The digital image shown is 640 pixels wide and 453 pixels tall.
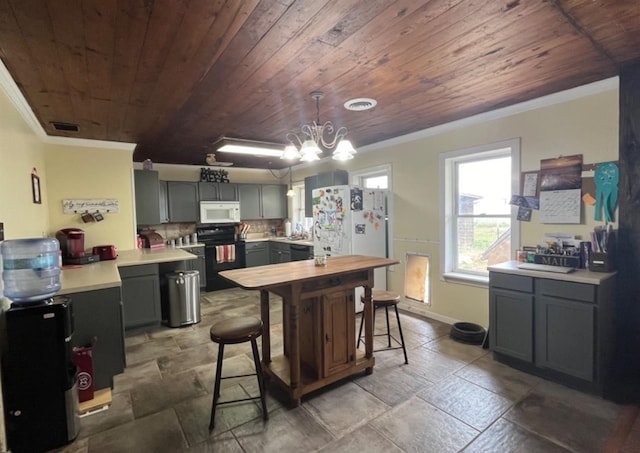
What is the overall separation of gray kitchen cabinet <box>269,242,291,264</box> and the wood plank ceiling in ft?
10.2

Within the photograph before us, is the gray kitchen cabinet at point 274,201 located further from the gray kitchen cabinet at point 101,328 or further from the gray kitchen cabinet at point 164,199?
the gray kitchen cabinet at point 101,328

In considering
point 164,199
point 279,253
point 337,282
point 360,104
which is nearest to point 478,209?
point 360,104

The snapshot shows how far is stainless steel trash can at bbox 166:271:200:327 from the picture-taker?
3947 millimetres

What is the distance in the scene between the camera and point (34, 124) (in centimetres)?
316

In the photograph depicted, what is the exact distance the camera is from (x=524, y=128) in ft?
10.1

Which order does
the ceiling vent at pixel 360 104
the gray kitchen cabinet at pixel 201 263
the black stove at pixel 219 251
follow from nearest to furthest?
the ceiling vent at pixel 360 104, the gray kitchen cabinet at pixel 201 263, the black stove at pixel 219 251

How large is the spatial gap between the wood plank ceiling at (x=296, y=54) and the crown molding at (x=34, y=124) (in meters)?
0.07

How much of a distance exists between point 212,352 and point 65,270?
1.68 meters

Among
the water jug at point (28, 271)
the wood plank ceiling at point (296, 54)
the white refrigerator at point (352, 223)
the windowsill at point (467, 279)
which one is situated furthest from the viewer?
the white refrigerator at point (352, 223)

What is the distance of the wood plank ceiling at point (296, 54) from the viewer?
157cm

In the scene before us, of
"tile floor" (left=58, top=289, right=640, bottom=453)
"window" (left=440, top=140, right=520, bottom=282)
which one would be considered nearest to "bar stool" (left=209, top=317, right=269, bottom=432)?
"tile floor" (left=58, top=289, right=640, bottom=453)

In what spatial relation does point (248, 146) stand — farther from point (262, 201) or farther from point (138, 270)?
point (262, 201)

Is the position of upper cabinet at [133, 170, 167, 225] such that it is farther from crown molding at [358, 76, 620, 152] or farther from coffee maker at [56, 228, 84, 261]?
crown molding at [358, 76, 620, 152]

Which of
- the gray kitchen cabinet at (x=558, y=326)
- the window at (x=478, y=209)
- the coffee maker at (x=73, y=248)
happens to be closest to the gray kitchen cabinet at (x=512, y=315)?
the gray kitchen cabinet at (x=558, y=326)
